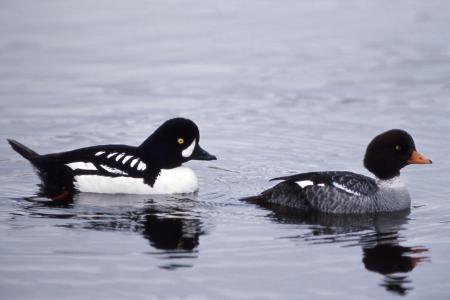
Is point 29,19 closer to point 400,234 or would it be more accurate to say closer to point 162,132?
point 162,132

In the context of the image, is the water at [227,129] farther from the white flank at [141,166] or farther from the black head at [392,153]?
the black head at [392,153]

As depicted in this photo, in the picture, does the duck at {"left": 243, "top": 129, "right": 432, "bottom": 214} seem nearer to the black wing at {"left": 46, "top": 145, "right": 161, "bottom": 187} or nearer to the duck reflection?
the duck reflection

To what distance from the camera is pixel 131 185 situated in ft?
43.6

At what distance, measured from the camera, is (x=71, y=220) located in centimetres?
1186

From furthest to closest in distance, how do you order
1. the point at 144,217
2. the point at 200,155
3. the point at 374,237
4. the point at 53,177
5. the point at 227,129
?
the point at 227,129, the point at 200,155, the point at 53,177, the point at 144,217, the point at 374,237

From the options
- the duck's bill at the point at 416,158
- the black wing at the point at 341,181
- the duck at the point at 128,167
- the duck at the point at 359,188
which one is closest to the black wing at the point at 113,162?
the duck at the point at 128,167

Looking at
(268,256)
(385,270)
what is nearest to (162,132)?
(268,256)

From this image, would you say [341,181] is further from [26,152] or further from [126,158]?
[26,152]

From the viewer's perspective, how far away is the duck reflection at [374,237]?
1004cm

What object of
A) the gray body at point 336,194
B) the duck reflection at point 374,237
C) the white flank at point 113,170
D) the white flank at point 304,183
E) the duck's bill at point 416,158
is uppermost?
the duck's bill at point 416,158

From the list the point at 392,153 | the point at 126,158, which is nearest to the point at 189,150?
the point at 126,158

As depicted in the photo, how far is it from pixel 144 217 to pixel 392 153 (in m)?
3.17

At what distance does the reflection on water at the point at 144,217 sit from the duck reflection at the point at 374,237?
109cm

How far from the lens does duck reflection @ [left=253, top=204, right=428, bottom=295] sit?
395 inches
